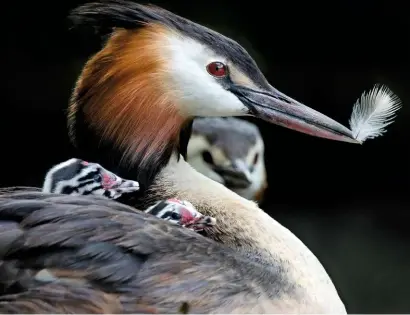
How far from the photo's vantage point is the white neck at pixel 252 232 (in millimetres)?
2318

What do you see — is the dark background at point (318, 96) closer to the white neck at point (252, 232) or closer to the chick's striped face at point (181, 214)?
the white neck at point (252, 232)

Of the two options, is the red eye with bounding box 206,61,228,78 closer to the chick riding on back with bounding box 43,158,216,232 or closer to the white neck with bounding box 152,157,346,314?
the white neck with bounding box 152,157,346,314

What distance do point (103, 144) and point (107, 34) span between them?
0.30m

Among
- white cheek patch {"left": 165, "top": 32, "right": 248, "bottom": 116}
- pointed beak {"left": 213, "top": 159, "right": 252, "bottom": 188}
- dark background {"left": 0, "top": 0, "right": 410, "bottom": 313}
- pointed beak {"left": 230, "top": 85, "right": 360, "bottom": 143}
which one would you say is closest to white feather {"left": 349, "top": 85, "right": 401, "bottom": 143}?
pointed beak {"left": 230, "top": 85, "right": 360, "bottom": 143}

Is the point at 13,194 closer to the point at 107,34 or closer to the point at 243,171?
the point at 107,34

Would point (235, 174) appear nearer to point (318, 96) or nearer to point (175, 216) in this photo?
point (318, 96)

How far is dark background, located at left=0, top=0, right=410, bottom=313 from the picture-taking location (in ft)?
16.0

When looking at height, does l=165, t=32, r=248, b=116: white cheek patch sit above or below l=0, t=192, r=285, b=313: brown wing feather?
above

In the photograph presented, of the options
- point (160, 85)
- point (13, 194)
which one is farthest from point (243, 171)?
point (13, 194)

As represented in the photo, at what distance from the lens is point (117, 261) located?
2.05m

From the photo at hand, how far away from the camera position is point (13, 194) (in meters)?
2.28

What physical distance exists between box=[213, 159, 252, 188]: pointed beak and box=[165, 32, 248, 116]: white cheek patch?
1296mm

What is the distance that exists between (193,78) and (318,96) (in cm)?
259

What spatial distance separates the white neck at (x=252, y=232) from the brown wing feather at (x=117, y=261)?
13 cm
